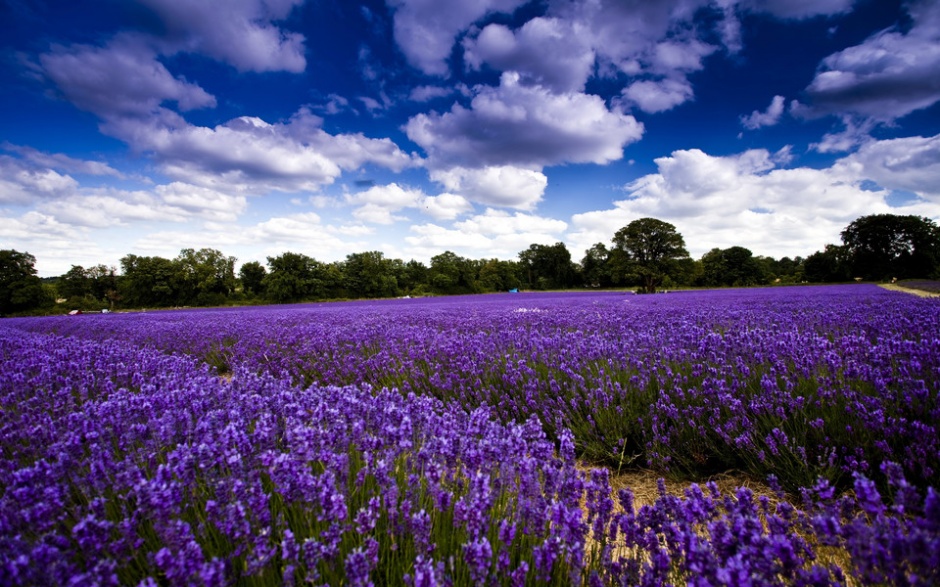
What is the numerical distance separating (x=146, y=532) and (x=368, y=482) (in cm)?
75

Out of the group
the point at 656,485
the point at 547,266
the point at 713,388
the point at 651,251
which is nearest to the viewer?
the point at 656,485

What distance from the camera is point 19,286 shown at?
3922cm

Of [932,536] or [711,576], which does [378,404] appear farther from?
[932,536]

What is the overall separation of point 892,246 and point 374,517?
62.6 metres

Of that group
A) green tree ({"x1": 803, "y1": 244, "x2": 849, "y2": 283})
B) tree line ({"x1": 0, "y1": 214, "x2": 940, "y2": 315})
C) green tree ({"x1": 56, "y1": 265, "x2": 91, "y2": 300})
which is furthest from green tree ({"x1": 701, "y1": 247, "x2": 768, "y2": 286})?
green tree ({"x1": 56, "y1": 265, "x2": 91, "y2": 300})

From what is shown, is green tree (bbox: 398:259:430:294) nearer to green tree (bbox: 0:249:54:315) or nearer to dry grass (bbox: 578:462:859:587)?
green tree (bbox: 0:249:54:315)

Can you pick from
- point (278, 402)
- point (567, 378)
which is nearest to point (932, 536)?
point (278, 402)

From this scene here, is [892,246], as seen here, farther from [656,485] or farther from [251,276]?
[251,276]

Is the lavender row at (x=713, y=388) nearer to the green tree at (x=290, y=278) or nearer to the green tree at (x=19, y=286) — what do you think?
the green tree at (x=290, y=278)

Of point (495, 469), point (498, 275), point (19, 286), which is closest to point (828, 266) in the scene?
point (498, 275)

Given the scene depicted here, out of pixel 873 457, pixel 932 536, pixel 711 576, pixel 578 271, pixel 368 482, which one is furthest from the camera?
pixel 578 271

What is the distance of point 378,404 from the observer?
7.41 ft

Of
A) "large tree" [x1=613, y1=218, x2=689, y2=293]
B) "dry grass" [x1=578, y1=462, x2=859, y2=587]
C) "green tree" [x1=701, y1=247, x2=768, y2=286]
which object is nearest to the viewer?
"dry grass" [x1=578, y1=462, x2=859, y2=587]

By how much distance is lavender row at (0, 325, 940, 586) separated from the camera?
946mm
